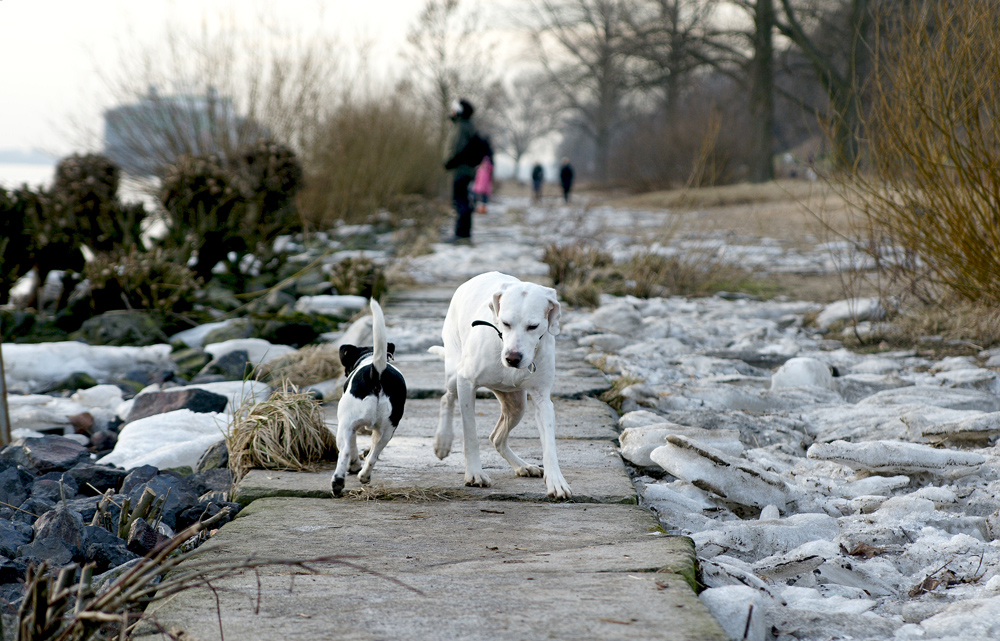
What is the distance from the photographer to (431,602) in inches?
76.5

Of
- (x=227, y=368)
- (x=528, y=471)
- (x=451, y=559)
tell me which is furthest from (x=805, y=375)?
(x=227, y=368)

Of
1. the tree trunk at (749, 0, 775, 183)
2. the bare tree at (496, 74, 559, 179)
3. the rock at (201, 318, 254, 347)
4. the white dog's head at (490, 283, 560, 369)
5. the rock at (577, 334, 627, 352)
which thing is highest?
the bare tree at (496, 74, 559, 179)

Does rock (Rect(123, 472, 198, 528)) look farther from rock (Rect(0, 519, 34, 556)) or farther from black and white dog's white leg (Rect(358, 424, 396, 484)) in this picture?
black and white dog's white leg (Rect(358, 424, 396, 484))

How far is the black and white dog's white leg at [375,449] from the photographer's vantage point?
2.95 metres

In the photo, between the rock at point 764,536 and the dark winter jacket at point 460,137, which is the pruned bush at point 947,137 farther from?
the dark winter jacket at point 460,137

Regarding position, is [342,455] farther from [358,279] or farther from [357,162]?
[357,162]

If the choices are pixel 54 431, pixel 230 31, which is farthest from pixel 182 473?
pixel 230 31

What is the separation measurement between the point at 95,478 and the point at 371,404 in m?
1.38

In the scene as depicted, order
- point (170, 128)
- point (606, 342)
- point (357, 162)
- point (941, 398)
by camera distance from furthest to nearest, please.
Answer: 1. point (357, 162)
2. point (170, 128)
3. point (606, 342)
4. point (941, 398)

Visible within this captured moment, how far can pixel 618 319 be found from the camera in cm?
672

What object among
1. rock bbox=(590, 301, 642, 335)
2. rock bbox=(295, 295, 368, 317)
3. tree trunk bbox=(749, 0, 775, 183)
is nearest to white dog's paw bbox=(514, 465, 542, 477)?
rock bbox=(590, 301, 642, 335)

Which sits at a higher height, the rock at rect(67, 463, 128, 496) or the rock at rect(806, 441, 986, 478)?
the rock at rect(806, 441, 986, 478)

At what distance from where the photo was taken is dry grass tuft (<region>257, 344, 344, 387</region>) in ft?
16.0

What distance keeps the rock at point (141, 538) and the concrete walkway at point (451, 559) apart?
27 centimetres
